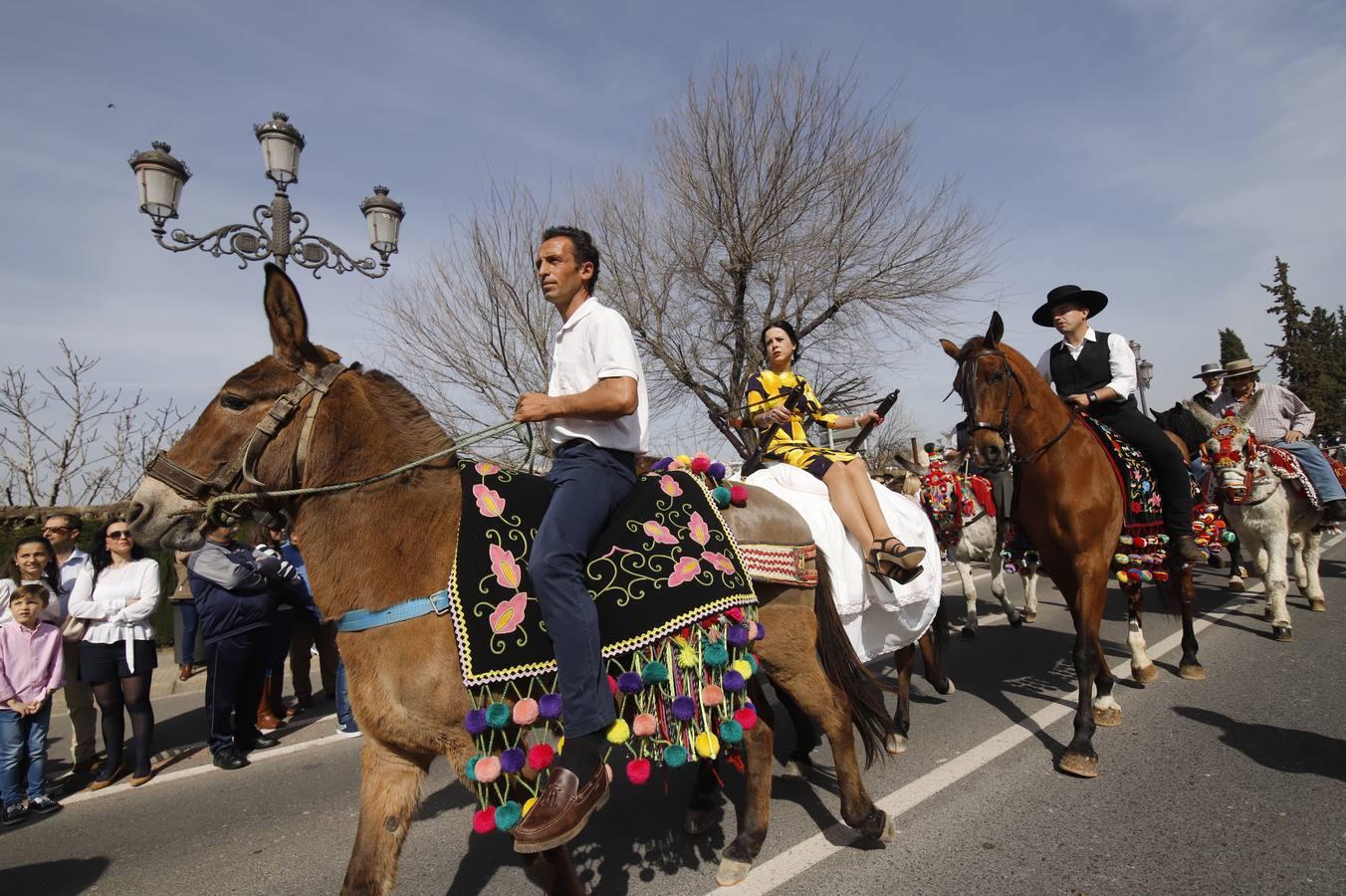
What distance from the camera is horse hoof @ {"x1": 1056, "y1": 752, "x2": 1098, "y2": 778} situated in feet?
13.9

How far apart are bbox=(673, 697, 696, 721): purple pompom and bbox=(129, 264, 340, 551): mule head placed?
5.65 ft

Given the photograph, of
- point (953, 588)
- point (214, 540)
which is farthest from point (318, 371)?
point (953, 588)

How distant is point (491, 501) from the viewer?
2.82 metres

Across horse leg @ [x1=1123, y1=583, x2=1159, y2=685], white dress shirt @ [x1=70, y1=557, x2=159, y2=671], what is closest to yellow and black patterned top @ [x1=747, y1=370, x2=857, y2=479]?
horse leg @ [x1=1123, y1=583, x2=1159, y2=685]

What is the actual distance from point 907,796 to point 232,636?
5534mm

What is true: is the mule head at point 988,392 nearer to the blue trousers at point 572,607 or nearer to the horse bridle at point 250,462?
the blue trousers at point 572,607

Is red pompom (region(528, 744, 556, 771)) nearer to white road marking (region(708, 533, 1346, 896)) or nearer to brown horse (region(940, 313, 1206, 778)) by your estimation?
white road marking (region(708, 533, 1346, 896))

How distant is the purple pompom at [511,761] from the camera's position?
2.55 meters

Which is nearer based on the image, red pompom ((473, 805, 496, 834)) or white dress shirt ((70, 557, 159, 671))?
red pompom ((473, 805, 496, 834))

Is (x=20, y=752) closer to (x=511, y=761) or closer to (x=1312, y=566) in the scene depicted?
(x=511, y=761)

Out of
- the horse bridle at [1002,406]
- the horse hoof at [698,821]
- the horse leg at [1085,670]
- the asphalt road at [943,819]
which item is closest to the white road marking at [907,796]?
the asphalt road at [943,819]

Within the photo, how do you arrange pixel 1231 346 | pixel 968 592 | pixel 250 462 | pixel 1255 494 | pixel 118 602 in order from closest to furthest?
1. pixel 250 462
2. pixel 118 602
3. pixel 1255 494
4. pixel 968 592
5. pixel 1231 346

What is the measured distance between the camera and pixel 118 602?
590 centimetres

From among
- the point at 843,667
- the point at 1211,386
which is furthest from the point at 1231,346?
the point at 843,667
